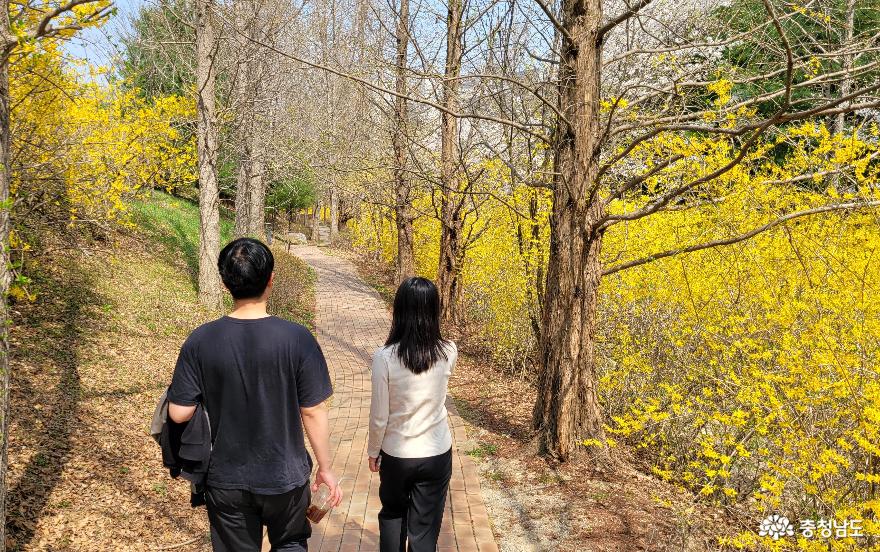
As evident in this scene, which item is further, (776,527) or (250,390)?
(776,527)

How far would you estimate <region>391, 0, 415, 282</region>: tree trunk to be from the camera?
10.6 m

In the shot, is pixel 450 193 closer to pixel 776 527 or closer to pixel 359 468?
pixel 359 468

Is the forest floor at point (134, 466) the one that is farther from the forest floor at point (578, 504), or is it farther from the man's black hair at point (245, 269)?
the man's black hair at point (245, 269)

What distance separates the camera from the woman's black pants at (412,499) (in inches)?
108

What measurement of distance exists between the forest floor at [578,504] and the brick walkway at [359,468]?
0.14 m

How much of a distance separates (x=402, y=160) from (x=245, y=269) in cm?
1029

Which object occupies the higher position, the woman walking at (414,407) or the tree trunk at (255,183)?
the tree trunk at (255,183)

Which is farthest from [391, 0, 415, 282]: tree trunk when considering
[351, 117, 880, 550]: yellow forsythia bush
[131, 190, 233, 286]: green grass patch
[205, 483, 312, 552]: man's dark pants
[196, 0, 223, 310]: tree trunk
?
[205, 483, 312, 552]: man's dark pants

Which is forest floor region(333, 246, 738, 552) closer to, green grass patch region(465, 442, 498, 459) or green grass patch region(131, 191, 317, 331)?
green grass patch region(465, 442, 498, 459)

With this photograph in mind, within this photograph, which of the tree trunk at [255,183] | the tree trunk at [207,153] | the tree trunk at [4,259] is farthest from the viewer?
the tree trunk at [255,183]

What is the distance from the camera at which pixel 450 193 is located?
10.8 meters

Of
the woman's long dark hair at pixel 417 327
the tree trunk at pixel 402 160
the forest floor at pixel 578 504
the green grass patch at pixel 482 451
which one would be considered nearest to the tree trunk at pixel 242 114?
the tree trunk at pixel 402 160

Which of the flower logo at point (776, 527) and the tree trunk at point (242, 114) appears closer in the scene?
the flower logo at point (776, 527)
